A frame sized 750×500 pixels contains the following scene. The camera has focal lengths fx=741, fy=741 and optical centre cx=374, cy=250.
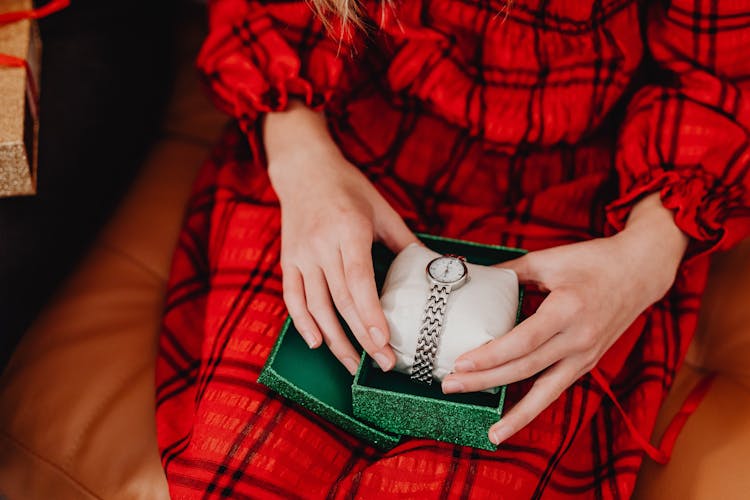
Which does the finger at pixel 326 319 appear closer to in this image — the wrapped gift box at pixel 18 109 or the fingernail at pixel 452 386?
the fingernail at pixel 452 386

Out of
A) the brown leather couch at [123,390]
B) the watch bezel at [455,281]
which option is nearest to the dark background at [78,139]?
the brown leather couch at [123,390]

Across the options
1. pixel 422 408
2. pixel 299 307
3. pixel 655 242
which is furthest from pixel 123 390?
pixel 655 242

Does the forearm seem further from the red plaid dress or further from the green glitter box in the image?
the green glitter box

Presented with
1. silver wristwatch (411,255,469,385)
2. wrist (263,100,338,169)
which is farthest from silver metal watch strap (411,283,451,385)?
wrist (263,100,338,169)

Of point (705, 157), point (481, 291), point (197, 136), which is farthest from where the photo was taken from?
point (197, 136)

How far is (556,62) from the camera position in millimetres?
685

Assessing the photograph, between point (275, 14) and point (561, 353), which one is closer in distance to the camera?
point (561, 353)

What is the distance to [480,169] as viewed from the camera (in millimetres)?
724

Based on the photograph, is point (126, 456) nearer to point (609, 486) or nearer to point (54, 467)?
point (54, 467)

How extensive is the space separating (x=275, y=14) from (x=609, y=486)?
51 cm

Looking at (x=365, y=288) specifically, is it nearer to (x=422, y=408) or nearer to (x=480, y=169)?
(x=422, y=408)

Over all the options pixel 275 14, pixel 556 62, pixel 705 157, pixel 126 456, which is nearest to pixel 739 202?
pixel 705 157

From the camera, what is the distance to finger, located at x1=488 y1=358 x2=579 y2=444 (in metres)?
0.53

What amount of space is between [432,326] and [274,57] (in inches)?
12.3
